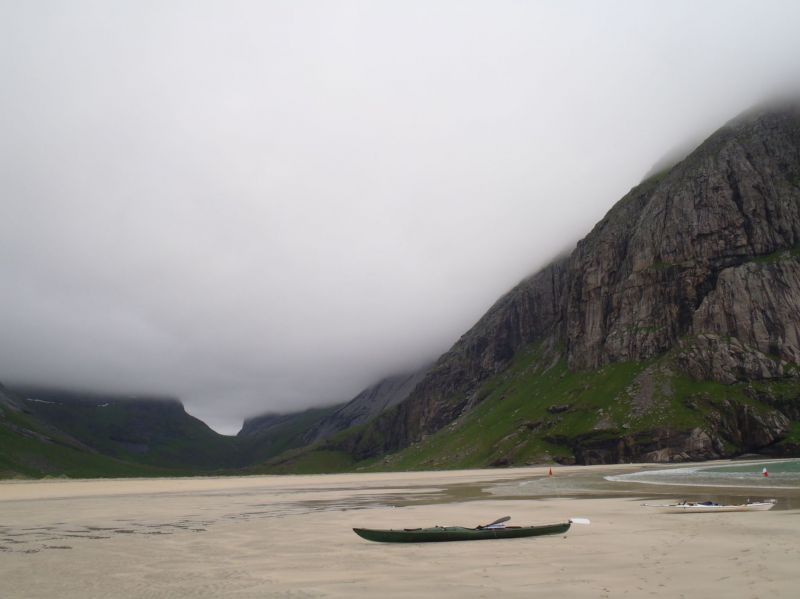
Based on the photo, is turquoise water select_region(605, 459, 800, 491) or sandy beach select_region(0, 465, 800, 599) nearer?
sandy beach select_region(0, 465, 800, 599)

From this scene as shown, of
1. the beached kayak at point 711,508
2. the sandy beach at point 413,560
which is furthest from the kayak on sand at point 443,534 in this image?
the beached kayak at point 711,508

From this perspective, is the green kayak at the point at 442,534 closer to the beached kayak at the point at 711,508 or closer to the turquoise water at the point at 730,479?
the beached kayak at the point at 711,508

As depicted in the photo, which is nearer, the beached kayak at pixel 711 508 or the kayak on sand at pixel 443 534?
the kayak on sand at pixel 443 534

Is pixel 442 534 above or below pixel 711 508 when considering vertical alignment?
above

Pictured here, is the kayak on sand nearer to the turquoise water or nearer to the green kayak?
the green kayak

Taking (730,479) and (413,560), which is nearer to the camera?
(413,560)

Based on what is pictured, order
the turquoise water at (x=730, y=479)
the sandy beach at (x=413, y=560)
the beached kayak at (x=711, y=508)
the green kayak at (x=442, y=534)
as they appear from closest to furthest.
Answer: the sandy beach at (x=413, y=560) < the green kayak at (x=442, y=534) < the beached kayak at (x=711, y=508) < the turquoise water at (x=730, y=479)

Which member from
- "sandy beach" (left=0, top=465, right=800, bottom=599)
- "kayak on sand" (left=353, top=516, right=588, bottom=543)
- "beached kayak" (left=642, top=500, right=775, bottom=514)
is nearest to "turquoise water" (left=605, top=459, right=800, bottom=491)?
"beached kayak" (left=642, top=500, right=775, bottom=514)

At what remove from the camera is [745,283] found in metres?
183

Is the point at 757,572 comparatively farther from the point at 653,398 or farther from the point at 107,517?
the point at 653,398

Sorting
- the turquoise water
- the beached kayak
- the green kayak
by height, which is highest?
the green kayak

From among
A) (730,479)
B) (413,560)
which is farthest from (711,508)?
(730,479)

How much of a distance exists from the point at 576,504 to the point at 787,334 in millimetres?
167455

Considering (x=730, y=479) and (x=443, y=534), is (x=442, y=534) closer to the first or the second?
(x=443, y=534)
